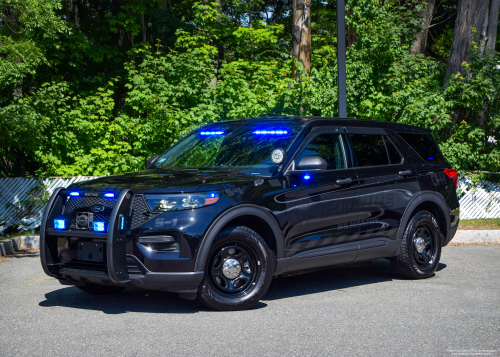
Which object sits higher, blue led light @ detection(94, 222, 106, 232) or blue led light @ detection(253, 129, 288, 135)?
blue led light @ detection(253, 129, 288, 135)

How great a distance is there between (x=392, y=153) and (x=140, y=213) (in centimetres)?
348

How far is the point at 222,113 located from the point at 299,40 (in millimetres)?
4642

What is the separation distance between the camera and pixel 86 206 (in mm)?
5180

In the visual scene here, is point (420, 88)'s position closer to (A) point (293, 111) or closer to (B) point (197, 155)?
(A) point (293, 111)

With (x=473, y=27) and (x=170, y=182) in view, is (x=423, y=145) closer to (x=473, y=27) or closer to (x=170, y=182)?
(x=170, y=182)

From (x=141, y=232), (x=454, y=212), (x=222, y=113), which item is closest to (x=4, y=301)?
(x=141, y=232)

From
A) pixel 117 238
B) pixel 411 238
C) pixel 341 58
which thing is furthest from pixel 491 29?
pixel 117 238

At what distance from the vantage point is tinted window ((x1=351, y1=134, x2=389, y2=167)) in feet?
21.8

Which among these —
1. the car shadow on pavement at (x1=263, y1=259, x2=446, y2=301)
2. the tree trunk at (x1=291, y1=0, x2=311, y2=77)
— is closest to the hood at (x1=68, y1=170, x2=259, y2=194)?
the car shadow on pavement at (x1=263, y1=259, x2=446, y2=301)

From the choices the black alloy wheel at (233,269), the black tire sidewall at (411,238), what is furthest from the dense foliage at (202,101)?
the black alloy wheel at (233,269)

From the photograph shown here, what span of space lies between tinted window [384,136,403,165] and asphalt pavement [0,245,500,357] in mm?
1495

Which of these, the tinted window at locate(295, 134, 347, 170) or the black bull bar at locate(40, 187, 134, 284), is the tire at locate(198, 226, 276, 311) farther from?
the tinted window at locate(295, 134, 347, 170)

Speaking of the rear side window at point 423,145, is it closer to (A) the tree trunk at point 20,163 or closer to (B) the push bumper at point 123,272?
(B) the push bumper at point 123,272

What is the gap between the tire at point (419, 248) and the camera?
7.02m
